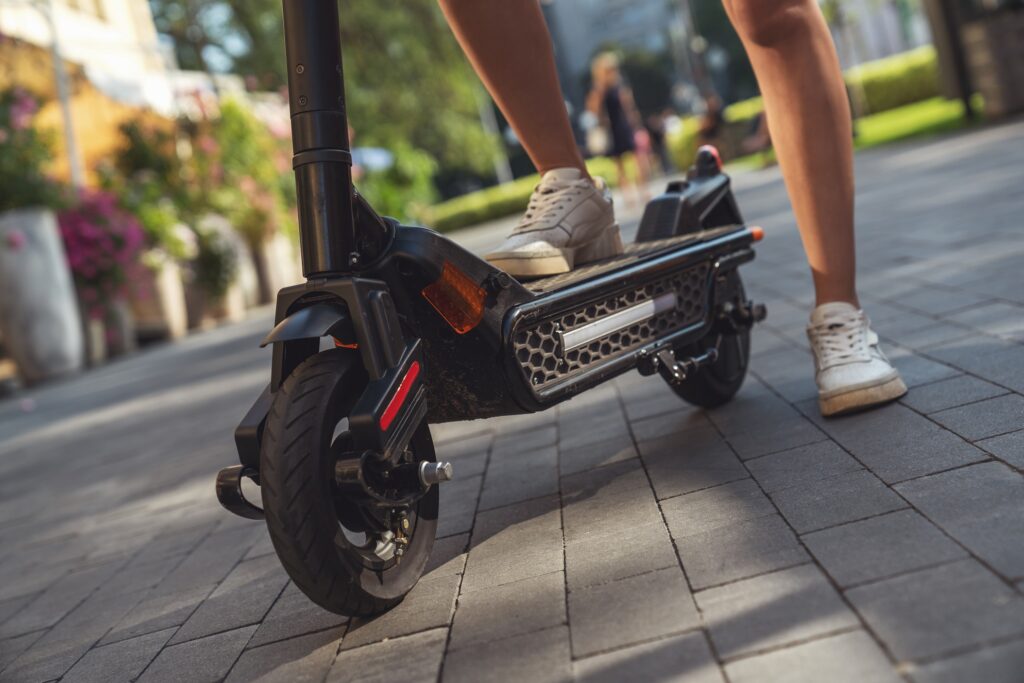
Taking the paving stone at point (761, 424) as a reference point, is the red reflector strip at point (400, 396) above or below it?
above

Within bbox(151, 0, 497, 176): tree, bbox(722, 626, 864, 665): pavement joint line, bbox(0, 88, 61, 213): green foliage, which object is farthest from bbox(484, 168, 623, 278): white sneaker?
bbox(151, 0, 497, 176): tree

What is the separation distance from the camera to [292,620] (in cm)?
238

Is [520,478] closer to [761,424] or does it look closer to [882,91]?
[761,424]

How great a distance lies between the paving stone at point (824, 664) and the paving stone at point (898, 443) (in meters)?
0.70

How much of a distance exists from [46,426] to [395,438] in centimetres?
617

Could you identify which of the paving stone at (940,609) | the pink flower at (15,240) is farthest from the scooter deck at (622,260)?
the pink flower at (15,240)

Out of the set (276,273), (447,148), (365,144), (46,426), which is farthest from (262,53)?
(46,426)

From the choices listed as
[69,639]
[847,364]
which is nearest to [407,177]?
[847,364]

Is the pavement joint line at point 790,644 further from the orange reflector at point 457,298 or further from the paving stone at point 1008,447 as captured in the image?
the orange reflector at point 457,298

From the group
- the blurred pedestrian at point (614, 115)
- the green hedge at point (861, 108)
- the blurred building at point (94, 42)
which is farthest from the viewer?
the green hedge at point (861, 108)

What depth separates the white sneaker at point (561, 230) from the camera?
9.04 ft

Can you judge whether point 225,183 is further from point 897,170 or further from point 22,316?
point 897,170

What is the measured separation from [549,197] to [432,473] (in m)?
1.00

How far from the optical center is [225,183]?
15633 mm
